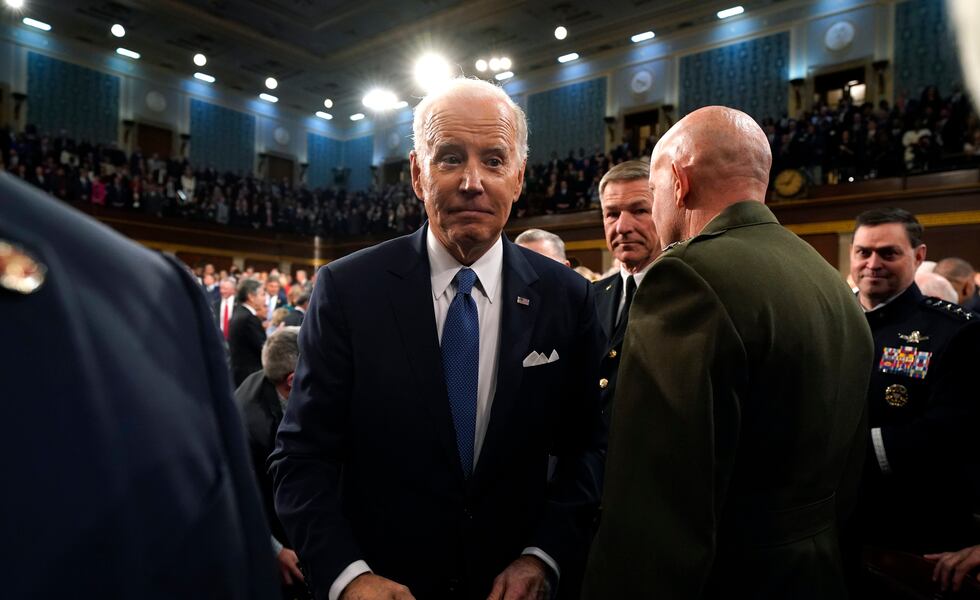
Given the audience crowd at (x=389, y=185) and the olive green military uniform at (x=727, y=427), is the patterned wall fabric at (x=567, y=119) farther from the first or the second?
the olive green military uniform at (x=727, y=427)

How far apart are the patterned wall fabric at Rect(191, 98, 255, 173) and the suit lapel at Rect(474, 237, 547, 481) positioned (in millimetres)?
19571

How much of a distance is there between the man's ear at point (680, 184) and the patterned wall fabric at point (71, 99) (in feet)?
62.2

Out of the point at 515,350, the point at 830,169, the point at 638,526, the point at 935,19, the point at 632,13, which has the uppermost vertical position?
the point at 632,13

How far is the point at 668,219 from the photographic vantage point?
5.15 feet

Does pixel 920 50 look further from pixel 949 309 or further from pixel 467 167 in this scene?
pixel 467 167

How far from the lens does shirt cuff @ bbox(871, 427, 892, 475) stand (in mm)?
1963

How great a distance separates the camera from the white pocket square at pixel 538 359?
1433mm

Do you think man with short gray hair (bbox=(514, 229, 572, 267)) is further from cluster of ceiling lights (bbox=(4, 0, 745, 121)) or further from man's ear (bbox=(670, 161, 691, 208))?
A: cluster of ceiling lights (bbox=(4, 0, 745, 121))

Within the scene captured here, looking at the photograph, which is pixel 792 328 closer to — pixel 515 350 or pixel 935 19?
pixel 515 350

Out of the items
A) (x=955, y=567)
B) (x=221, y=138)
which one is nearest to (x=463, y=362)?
(x=955, y=567)

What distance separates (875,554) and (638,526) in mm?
1188

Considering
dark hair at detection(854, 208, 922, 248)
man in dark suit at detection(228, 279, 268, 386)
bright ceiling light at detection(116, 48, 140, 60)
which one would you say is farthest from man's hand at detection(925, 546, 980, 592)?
bright ceiling light at detection(116, 48, 140, 60)

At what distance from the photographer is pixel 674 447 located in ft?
3.89

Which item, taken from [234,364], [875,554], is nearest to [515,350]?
[875,554]
